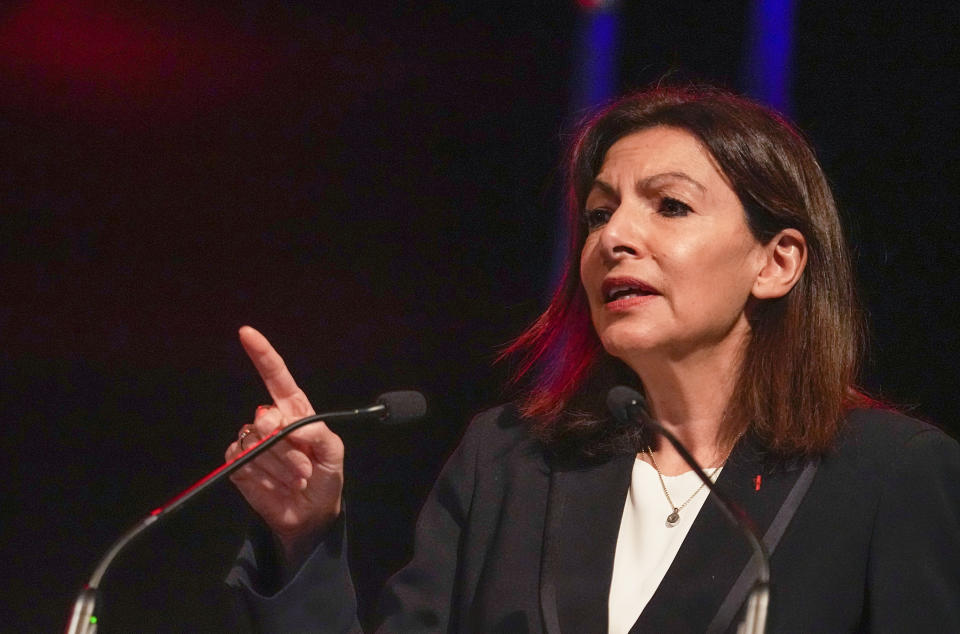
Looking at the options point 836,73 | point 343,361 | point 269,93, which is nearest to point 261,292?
point 343,361

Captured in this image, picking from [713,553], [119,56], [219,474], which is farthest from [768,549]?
[119,56]

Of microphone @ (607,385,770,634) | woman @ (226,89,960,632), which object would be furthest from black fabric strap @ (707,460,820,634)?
microphone @ (607,385,770,634)

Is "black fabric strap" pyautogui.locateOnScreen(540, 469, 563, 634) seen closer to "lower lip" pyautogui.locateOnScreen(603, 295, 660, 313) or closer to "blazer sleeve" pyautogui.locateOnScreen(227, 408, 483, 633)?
"blazer sleeve" pyautogui.locateOnScreen(227, 408, 483, 633)

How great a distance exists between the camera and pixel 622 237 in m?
1.99

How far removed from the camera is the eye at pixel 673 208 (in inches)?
78.4

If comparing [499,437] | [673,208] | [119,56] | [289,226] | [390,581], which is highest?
[119,56]

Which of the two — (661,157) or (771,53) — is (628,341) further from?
(771,53)

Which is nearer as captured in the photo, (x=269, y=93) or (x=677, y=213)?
(x=677, y=213)

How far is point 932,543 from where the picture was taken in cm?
170

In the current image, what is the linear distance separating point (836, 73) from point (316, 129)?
1.36 m

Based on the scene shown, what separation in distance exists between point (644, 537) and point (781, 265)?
1.83ft

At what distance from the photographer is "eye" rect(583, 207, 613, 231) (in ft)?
7.02

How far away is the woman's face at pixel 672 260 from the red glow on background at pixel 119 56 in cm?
140

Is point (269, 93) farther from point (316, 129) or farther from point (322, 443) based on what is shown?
point (322, 443)
